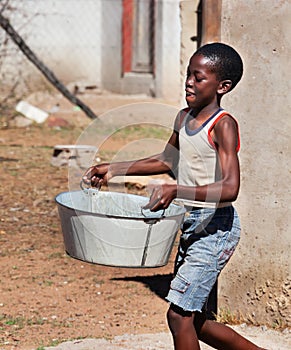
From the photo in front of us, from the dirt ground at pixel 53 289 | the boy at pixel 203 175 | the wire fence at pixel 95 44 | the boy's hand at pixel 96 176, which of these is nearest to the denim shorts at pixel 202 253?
the boy at pixel 203 175

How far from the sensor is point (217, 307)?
416 cm

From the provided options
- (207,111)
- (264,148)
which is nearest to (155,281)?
(264,148)

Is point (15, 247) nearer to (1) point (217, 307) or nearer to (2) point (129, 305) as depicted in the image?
(2) point (129, 305)

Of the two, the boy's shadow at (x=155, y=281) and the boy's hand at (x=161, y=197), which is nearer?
the boy's hand at (x=161, y=197)

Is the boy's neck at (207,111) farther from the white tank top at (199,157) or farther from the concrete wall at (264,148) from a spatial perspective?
the concrete wall at (264,148)

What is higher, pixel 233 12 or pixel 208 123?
pixel 233 12

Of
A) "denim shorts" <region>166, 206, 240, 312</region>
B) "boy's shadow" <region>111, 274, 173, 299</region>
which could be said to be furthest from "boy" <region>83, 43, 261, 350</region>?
"boy's shadow" <region>111, 274, 173, 299</region>

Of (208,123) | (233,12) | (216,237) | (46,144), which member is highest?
(233,12)

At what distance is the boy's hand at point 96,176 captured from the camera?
325 cm

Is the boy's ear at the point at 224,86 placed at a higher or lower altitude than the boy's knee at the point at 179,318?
higher

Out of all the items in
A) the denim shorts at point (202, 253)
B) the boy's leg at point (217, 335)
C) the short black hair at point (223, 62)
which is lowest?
the boy's leg at point (217, 335)

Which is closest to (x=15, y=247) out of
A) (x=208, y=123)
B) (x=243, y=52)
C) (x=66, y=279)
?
(x=66, y=279)

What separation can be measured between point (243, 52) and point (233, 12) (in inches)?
8.0

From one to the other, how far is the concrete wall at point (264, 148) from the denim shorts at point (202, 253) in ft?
2.48
